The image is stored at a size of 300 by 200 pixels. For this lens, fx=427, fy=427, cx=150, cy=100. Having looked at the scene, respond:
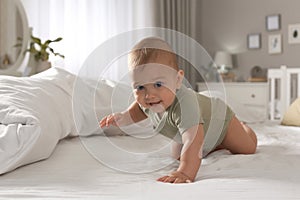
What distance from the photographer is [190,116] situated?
108 centimetres

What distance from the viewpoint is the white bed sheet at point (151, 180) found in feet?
2.79

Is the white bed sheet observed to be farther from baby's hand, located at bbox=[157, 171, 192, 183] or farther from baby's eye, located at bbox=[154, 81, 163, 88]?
baby's eye, located at bbox=[154, 81, 163, 88]

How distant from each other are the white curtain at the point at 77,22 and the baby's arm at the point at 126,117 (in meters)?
1.87

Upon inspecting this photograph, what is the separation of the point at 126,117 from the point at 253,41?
301cm

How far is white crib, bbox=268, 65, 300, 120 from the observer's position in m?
3.34

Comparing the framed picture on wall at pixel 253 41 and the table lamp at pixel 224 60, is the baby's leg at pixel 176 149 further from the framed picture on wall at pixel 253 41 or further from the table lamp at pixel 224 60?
the framed picture on wall at pixel 253 41

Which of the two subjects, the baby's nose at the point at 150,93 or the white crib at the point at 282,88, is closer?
the baby's nose at the point at 150,93

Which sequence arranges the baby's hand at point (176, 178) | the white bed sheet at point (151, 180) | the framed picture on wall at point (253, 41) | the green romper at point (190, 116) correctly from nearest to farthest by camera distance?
the white bed sheet at point (151, 180)
the baby's hand at point (176, 178)
the green romper at point (190, 116)
the framed picture on wall at point (253, 41)

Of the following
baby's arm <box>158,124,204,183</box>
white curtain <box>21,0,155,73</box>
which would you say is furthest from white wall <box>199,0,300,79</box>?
baby's arm <box>158,124,204,183</box>

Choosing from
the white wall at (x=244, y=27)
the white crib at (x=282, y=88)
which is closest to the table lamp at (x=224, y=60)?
the white wall at (x=244, y=27)

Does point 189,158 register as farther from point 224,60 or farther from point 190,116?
point 224,60

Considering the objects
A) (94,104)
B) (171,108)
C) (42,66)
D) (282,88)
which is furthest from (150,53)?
(282,88)

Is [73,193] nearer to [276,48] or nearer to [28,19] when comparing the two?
[28,19]

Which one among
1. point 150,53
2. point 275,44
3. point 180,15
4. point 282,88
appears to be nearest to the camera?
point 150,53
